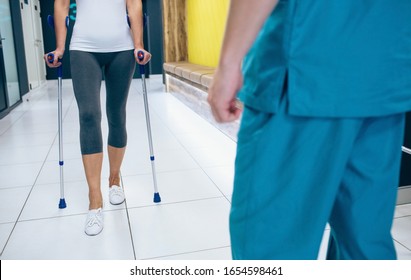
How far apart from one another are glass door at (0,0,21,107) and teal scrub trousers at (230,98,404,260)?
5.33 meters

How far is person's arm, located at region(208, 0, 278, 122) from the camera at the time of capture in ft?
2.00

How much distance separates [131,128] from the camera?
402cm

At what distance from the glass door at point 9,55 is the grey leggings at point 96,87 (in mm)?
3952

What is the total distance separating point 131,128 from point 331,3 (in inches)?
140

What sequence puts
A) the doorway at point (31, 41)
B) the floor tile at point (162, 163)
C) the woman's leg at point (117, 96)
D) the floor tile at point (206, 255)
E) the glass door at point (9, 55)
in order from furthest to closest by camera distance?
the doorway at point (31, 41), the glass door at point (9, 55), the floor tile at point (162, 163), the woman's leg at point (117, 96), the floor tile at point (206, 255)

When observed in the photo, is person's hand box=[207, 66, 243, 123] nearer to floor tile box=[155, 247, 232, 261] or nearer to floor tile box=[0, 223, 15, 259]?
floor tile box=[155, 247, 232, 261]

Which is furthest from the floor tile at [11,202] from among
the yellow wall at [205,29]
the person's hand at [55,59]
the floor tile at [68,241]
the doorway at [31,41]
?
the doorway at [31,41]

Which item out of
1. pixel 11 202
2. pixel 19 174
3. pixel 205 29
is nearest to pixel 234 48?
pixel 11 202

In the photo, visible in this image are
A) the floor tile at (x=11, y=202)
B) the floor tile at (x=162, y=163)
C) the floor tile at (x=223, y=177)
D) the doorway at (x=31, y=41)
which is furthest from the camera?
the doorway at (x=31, y=41)

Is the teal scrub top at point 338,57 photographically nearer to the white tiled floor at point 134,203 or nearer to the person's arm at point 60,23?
the white tiled floor at point 134,203

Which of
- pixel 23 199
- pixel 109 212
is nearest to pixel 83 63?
pixel 109 212

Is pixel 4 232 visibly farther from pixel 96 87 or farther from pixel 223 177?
pixel 223 177

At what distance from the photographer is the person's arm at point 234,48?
0.61 meters

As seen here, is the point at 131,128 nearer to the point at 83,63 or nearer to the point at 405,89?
the point at 83,63
